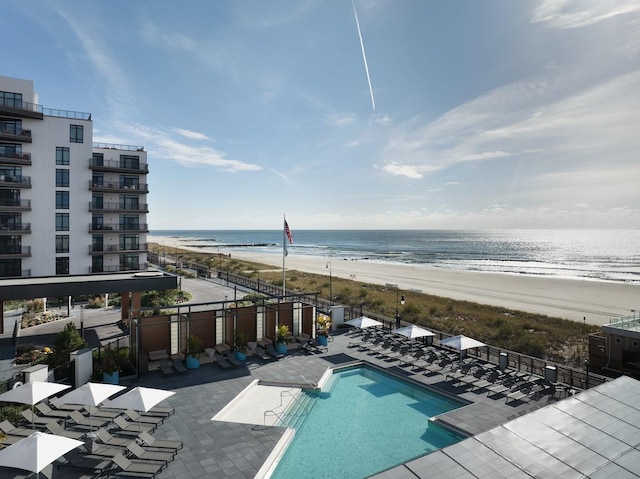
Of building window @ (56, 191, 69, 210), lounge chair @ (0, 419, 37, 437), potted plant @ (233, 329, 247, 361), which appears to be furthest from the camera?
building window @ (56, 191, 69, 210)

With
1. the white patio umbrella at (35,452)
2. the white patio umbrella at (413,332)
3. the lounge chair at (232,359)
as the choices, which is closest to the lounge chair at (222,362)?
the lounge chair at (232,359)

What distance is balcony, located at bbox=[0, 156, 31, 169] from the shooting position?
37.4 m

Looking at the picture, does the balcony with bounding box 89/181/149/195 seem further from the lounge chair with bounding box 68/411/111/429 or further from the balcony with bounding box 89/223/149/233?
the lounge chair with bounding box 68/411/111/429

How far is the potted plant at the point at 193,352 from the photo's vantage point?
2039cm

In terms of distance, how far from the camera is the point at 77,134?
4106cm

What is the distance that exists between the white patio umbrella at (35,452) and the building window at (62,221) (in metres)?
36.8

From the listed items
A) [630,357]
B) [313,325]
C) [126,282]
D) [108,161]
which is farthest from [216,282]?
[630,357]

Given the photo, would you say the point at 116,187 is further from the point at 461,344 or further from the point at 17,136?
the point at 461,344

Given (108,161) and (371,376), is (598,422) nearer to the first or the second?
(371,376)

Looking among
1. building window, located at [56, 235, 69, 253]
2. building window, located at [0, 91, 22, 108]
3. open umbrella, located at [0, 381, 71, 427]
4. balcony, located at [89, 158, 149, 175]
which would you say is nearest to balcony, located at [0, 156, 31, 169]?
building window, located at [0, 91, 22, 108]

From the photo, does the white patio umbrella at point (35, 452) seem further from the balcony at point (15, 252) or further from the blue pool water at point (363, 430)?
the balcony at point (15, 252)

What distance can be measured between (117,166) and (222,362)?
110 feet

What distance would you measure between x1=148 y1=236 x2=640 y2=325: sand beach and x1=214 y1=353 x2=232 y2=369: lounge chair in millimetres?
23196

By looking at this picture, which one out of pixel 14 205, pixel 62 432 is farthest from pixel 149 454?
pixel 14 205
